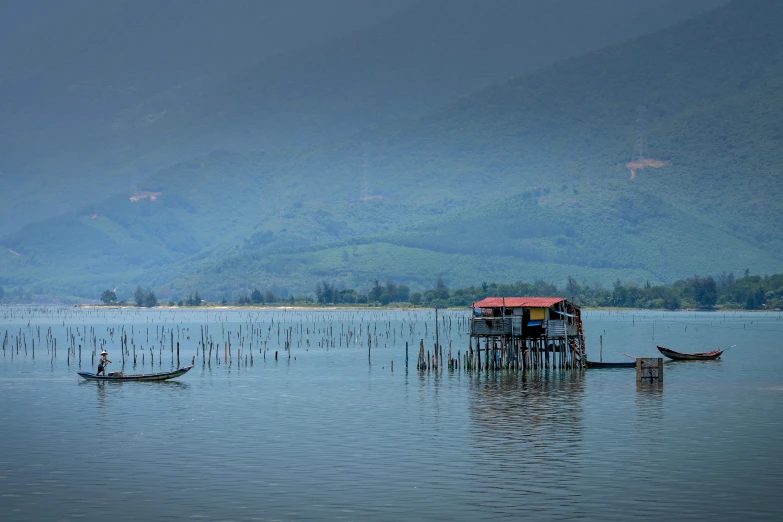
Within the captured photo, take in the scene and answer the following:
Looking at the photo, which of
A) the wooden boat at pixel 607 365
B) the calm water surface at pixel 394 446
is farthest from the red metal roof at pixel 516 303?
the wooden boat at pixel 607 365

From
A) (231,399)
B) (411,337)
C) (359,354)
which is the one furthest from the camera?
(411,337)

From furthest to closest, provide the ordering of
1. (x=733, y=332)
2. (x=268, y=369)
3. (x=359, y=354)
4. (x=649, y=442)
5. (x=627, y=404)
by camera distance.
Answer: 1. (x=733, y=332)
2. (x=359, y=354)
3. (x=268, y=369)
4. (x=627, y=404)
5. (x=649, y=442)

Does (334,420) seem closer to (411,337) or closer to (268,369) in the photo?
(268,369)

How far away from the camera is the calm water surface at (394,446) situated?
35656 mm

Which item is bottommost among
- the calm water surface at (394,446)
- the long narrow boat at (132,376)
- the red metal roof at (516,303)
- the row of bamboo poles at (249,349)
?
the calm water surface at (394,446)

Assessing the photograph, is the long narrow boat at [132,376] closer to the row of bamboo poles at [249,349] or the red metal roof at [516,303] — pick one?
the row of bamboo poles at [249,349]

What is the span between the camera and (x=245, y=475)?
40.6 m

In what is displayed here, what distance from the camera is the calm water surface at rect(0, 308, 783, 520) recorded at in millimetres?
35656

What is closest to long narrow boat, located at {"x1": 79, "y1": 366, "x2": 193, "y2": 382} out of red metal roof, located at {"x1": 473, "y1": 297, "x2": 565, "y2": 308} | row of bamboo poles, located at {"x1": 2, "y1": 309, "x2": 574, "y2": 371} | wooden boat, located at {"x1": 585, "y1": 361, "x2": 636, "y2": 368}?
row of bamboo poles, located at {"x1": 2, "y1": 309, "x2": 574, "y2": 371}

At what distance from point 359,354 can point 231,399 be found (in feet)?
143

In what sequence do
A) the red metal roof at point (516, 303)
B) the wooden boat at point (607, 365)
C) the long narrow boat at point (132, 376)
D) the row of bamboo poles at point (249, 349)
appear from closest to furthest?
the long narrow boat at point (132, 376), the red metal roof at point (516, 303), the row of bamboo poles at point (249, 349), the wooden boat at point (607, 365)

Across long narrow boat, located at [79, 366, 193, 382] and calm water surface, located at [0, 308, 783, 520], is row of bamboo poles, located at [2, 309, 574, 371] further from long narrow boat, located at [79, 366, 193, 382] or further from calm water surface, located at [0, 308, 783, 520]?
long narrow boat, located at [79, 366, 193, 382]

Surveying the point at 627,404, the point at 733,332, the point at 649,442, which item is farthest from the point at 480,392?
the point at 733,332

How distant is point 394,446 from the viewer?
47.1 meters
